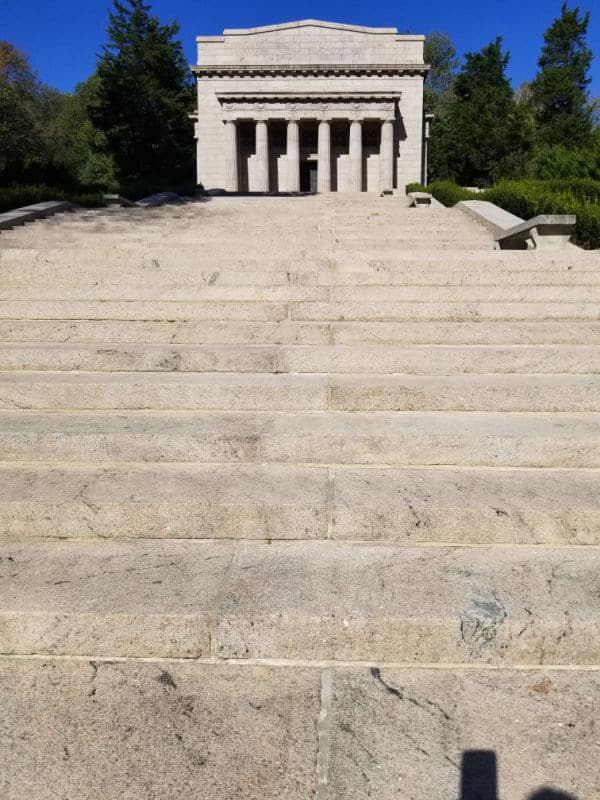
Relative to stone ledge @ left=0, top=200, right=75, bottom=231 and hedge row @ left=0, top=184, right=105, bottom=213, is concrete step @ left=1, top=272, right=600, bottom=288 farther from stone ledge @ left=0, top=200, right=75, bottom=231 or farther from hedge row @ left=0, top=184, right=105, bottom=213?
hedge row @ left=0, top=184, right=105, bottom=213

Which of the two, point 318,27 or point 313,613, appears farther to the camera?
point 318,27

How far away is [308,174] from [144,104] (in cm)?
1243

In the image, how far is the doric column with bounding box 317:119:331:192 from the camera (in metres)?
37.4

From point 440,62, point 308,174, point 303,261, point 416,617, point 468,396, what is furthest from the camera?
point 440,62

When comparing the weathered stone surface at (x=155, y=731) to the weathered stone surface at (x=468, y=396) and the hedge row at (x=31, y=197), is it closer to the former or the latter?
the weathered stone surface at (x=468, y=396)

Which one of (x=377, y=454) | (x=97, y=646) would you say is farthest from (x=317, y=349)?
(x=97, y=646)

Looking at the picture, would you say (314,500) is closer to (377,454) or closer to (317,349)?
(377,454)

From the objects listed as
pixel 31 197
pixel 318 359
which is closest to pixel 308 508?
pixel 318 359

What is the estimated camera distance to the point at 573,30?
52.7 metres

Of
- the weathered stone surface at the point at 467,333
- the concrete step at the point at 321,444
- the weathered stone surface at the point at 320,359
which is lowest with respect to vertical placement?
the concrete step at the point at 321,444

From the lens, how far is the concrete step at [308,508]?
3.11 meters

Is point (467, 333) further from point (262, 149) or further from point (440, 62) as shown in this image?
point (440, 62)

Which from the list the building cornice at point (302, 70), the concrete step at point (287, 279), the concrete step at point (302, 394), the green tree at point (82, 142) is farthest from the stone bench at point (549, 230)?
the green tree at point (82, 142)

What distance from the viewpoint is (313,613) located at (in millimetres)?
2494
